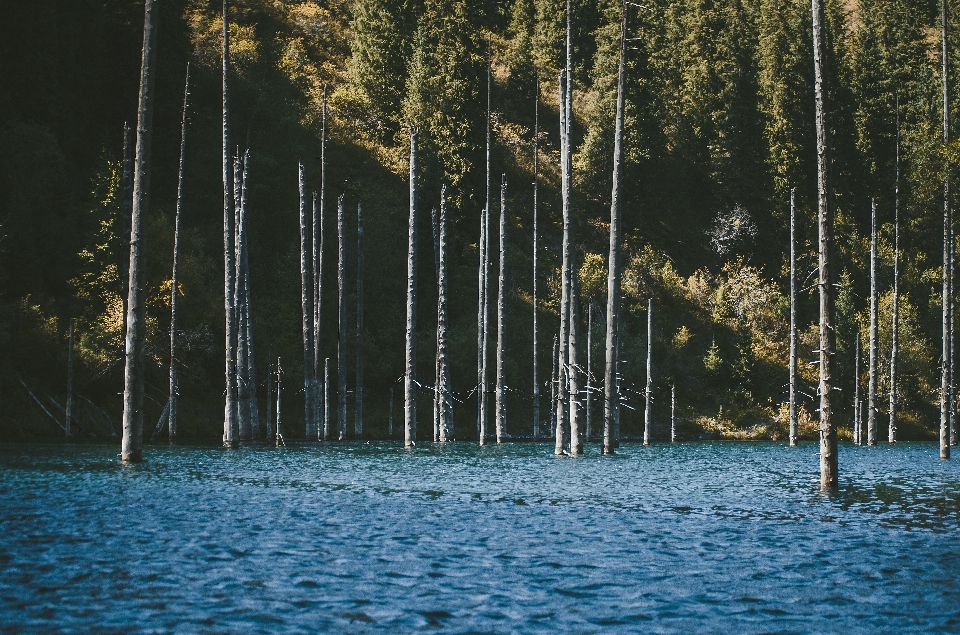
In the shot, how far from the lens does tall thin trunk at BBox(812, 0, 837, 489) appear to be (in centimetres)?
1862

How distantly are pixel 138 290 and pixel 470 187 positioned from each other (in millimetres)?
55097

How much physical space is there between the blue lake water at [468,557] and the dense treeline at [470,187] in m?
30.7

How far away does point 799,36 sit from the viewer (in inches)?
3829

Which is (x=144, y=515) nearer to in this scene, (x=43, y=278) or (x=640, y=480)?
(x=640, y=480)

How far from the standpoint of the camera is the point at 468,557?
34.0ft

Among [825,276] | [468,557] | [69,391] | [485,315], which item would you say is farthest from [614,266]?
[69,391]

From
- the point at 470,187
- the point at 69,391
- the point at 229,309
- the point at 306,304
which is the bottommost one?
the point at 69,391

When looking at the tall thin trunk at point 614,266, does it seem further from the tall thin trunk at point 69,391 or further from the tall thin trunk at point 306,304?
the tall thin trunk at point 69,391

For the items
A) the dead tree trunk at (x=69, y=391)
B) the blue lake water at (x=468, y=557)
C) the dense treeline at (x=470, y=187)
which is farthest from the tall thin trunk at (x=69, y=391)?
the blue lake water at (x=468, y=557)

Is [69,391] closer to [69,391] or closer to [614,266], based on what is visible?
[69,391]

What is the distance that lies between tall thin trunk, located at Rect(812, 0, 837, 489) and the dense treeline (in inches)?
1083

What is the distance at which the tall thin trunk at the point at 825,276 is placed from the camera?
61.1 feet

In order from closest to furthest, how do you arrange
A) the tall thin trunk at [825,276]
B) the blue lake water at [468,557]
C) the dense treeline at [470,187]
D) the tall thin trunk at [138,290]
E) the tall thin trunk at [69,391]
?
the blue lake water at [468,557], the tall thin trunk at [825,276], the tall thin trunk at [138,290], the tall thin trunk at [69,391], the dense treeline at [470,187]

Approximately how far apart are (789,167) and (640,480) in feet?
231
